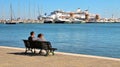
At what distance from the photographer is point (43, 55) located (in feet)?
49.5

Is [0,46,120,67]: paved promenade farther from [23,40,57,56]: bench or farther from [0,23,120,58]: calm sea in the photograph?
[0,23,120,58]: calm sea

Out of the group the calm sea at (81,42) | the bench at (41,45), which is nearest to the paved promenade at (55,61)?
the bench at (41,45)

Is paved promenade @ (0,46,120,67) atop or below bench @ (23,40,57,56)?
below

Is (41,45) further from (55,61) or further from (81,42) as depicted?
Answer: (81,42)

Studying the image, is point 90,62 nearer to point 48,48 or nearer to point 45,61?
point 45,61

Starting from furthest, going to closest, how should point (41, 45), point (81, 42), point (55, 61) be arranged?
point (81, 42)
point (41, 45)
point (55, 61)

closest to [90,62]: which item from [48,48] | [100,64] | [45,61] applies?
[100,64]

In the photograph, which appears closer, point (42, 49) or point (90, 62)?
point (90, 62)

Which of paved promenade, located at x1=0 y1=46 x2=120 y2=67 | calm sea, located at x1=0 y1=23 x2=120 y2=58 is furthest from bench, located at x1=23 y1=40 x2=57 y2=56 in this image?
calm sea, located at x1=0 y1=23 x2=120 y2=58

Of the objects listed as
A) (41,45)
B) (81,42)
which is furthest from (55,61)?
(81,42)

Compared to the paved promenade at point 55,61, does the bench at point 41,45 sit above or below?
above

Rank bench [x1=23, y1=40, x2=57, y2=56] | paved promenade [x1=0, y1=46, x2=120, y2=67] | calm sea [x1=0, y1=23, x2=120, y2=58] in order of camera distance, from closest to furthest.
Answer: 1. paved promenade [x1=0, y1=46, x2=120, y2=67]
2. bench [x1=23, y1=40, x2=57, y2=56]
3. calm sea [x1=0, y1=23, x2=120, y2=58]

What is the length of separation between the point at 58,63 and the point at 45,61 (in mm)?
740

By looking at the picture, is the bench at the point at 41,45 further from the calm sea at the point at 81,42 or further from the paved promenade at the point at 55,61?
the calm sea at the point at 81,42
